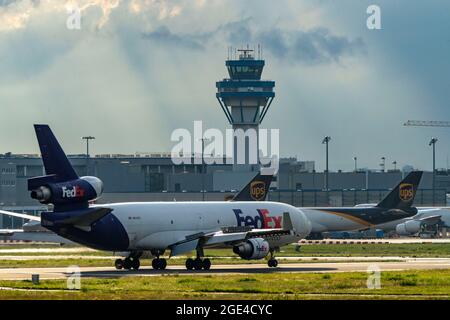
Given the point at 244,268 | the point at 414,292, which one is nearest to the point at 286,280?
the point at 414,292

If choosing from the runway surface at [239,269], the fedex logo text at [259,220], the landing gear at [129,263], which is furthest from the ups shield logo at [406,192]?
the landing gear at [129,263]

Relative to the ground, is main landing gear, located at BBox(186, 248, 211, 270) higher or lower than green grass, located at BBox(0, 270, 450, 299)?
lower

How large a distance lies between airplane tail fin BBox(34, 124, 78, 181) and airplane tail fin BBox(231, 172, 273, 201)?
125 feet

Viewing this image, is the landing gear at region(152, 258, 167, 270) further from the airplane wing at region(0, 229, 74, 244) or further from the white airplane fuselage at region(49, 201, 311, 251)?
the airplane wing at region(0, 229, 74, 244)

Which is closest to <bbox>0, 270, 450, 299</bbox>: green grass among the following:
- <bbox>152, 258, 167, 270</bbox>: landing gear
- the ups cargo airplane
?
<bbox>152, 258, 167, 270</bbox>: landing gear

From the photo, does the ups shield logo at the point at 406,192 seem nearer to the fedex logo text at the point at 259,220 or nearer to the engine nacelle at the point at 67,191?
the fedex logo text at the point at 259,220

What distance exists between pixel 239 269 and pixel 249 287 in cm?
2225

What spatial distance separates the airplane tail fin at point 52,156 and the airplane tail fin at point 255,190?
3813cm

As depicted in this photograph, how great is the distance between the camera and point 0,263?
308 ft

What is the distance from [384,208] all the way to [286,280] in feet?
242

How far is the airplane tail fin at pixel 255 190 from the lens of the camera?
114 metres

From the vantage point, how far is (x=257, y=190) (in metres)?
116

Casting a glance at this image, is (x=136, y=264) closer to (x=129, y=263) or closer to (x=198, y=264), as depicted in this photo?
(x=129, y=263)

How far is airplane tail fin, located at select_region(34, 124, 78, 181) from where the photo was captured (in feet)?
251
